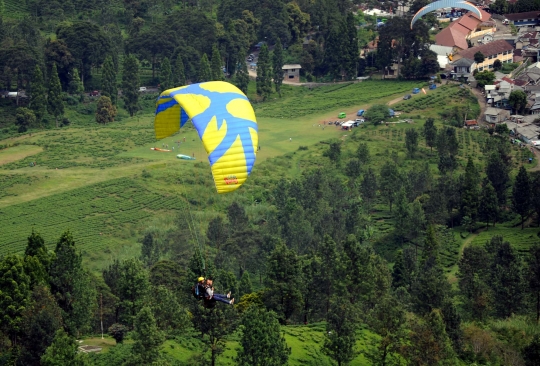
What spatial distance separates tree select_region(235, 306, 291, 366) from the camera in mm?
37531

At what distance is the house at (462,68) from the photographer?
294ft

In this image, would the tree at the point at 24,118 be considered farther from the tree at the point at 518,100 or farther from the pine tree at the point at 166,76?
the tree at the point at 518,100

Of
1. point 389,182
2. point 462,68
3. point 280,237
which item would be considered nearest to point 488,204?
point 389,182

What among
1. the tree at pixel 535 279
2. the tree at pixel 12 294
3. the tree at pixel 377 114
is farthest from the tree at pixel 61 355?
the tree at pixel 377 114

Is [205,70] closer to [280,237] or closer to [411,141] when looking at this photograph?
[411,141]

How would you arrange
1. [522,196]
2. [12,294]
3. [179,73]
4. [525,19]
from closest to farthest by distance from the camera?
[12,294], [522,196], [179,73], [525,19]

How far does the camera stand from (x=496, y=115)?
79750 mm

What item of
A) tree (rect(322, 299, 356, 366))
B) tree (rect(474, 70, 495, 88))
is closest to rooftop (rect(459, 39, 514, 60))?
tree (rect(474, 70, 495, 88))

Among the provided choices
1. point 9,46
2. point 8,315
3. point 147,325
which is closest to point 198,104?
point 147,325

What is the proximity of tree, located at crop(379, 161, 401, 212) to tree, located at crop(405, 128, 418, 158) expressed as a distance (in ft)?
18.0

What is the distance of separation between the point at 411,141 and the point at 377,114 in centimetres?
762

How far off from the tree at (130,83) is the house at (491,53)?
1240 inches

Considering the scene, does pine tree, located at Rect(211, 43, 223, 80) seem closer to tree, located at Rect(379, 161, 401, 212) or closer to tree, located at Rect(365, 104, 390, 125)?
tree, located at Rect(365, 104, 390, 125)

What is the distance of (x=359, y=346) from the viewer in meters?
43.5
